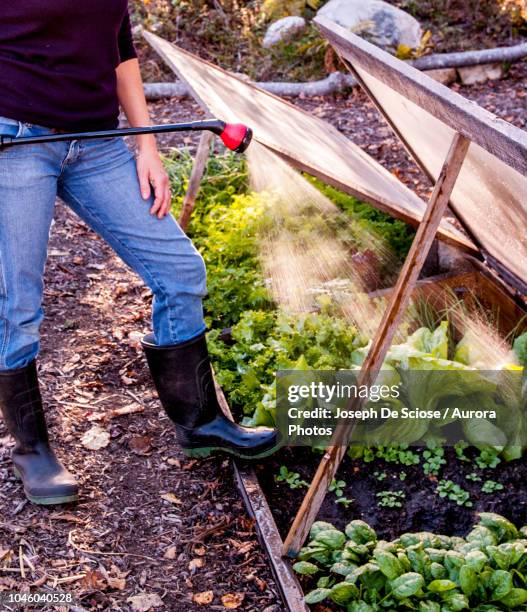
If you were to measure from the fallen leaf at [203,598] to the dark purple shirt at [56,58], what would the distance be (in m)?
1.45

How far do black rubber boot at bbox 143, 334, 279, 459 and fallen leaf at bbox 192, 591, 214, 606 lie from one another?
0.52 m

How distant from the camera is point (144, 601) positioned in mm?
2221

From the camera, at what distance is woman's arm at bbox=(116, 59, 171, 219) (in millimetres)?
2324

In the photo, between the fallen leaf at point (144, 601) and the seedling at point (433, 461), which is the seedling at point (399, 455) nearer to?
the seedling at point (433, 461)

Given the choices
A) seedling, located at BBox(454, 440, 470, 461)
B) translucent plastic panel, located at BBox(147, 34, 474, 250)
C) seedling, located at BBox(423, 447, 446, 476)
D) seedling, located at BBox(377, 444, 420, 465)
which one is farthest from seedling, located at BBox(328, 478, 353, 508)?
translucent plastic panel, located at BBox(147, 34, 474, 250)

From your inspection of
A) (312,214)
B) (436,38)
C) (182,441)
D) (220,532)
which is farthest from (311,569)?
(436,38)

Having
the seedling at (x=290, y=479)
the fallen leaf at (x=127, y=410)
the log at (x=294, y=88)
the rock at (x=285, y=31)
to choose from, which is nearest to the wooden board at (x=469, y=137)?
the seedling at (x=290, y=479)

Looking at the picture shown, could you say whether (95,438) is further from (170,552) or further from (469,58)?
(469,58)

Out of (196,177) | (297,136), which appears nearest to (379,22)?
(196,177)

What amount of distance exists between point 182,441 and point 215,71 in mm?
2361

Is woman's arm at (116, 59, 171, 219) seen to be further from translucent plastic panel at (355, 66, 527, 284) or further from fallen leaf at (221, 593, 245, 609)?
fallen leaf at (221, 593, 245, 609)

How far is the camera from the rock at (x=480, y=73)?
23.7ft

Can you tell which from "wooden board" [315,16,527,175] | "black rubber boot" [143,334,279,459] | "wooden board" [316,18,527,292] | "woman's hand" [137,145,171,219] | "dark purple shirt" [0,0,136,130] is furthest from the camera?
"black rubber boot" [143,334,279,459]

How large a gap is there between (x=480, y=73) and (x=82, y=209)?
19.4 ft
